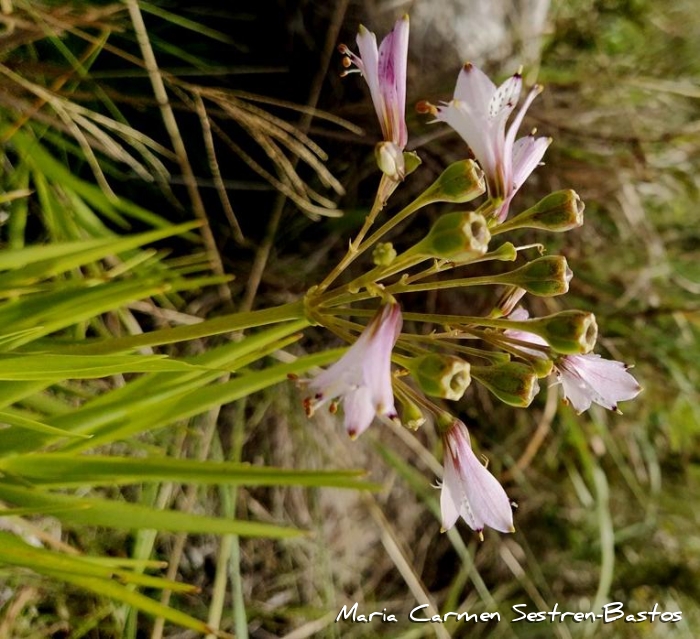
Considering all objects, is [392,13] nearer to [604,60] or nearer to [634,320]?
[604,60]

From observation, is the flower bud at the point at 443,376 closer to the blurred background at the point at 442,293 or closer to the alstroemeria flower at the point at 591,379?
the alstroemeria flower at the point at 591,379

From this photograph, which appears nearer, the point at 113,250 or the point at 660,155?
the point at 113,250

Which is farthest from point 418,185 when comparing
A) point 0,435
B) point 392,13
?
point 0,435

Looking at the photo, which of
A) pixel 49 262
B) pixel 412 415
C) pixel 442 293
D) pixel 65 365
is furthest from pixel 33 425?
pixel 442 293

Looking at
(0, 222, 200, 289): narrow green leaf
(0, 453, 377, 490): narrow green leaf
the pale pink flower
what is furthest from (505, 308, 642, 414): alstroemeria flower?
(0, 222, 200, 289): narrow green leaf

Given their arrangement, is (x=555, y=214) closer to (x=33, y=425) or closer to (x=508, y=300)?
(x=508, y=300)
